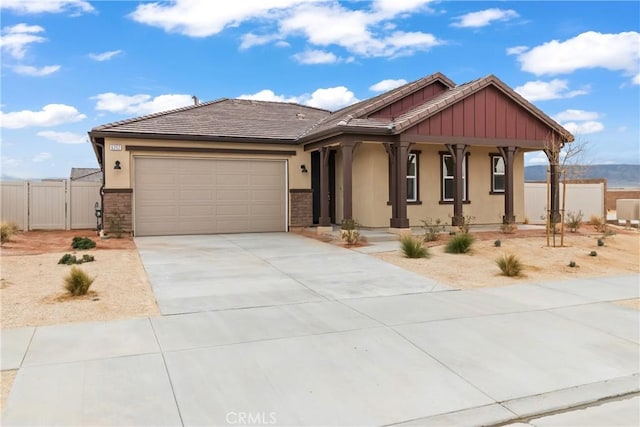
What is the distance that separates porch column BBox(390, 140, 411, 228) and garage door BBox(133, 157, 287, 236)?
479 cm

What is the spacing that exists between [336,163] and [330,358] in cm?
1387

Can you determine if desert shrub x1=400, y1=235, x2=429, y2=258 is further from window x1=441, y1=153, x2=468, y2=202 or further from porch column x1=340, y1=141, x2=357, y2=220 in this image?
window x1=441, y1=153, x2=468, y2=202

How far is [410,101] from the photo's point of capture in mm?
16656

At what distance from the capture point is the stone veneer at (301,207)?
1780 centimetres

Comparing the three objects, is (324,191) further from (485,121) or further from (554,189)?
(554,189)

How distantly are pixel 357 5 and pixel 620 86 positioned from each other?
2026 centimetres

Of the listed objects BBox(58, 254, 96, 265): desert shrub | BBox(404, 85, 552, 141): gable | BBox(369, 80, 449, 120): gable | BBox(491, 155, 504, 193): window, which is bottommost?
BBox(58, 254, 96, 265): desert shrub

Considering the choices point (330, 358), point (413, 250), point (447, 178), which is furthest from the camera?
point (447, 178)

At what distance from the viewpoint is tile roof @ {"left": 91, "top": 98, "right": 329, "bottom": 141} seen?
16.2 m

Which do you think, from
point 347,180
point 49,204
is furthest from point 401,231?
point 49,204

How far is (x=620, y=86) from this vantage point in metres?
27.3

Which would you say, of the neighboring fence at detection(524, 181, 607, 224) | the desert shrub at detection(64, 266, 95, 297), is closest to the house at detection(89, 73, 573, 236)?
the neighboring fence at detection(524, 181, 607, 224)

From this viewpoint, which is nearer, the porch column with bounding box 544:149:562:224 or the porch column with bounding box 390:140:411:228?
the porch column with bounding box 390:140:411:228

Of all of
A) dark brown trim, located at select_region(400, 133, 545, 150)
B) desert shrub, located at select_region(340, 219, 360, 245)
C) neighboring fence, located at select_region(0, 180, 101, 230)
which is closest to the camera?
desert shrub, located at select_region(340, 219, 360, 245)
